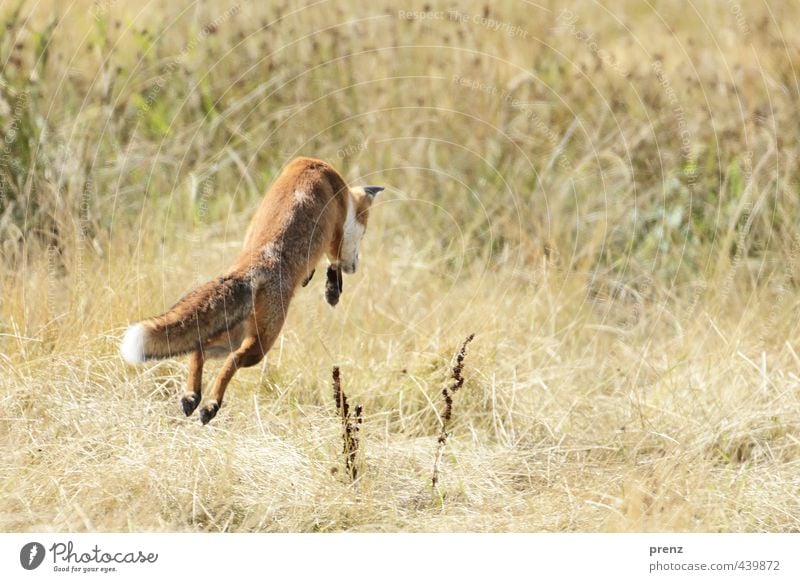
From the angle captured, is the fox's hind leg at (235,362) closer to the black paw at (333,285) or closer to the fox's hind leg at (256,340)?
the fox's hind leg at (256,340)

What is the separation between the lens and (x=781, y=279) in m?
6.82

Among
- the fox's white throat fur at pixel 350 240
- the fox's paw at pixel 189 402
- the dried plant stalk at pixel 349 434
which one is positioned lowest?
the dried plant stalk at pixel 349 434

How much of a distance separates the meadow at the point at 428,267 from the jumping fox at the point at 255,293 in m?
0.99

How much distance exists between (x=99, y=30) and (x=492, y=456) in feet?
13.5

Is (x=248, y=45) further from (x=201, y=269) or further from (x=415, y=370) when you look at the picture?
(x=415, y=370)

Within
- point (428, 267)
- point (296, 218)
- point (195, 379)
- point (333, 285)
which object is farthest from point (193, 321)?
point (428, 267)

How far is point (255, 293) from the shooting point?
3.52 m

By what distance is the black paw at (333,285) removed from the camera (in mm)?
4059

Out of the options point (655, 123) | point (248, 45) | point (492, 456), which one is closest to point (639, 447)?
point (492, 456)

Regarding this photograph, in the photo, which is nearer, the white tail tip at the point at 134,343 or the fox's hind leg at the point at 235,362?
the white tail tip at the point at 134,343

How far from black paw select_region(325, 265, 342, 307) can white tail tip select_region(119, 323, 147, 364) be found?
36.2 inches

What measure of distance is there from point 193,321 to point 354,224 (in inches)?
34.1

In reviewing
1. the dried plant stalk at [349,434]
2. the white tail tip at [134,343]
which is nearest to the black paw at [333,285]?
the dried plant stalk at [349,434]

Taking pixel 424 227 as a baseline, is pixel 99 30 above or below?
above
